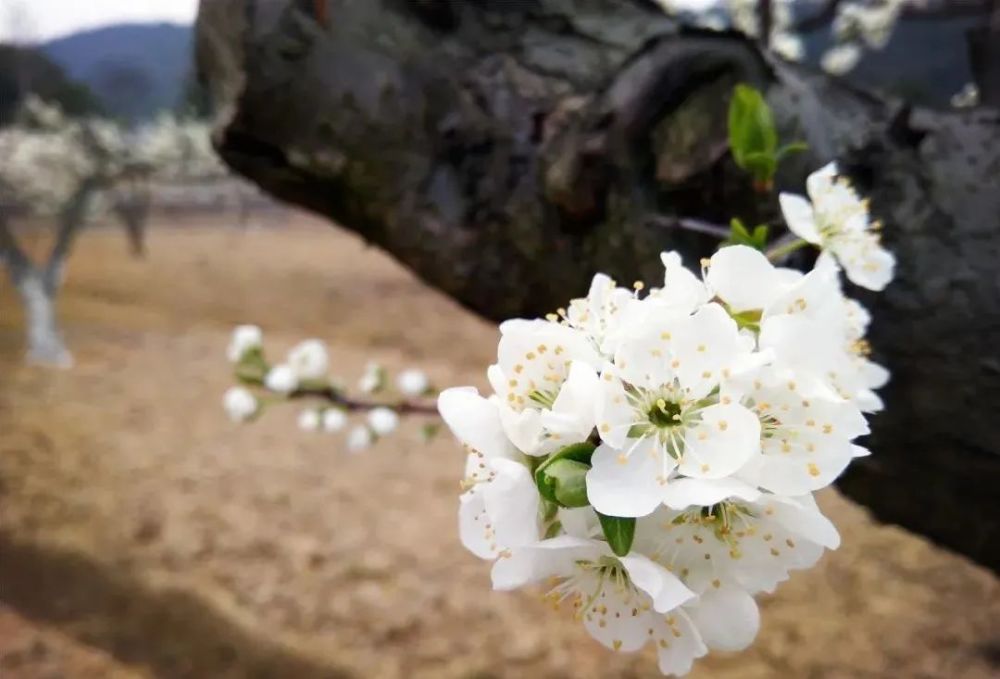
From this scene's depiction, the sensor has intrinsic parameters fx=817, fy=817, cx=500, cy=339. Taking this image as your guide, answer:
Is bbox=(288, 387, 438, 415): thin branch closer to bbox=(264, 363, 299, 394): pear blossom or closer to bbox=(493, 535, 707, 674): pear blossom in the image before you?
bbox=(264, 363, 299, 394): pear blossom

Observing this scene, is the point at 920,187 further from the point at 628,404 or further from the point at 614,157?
the point at 628,404

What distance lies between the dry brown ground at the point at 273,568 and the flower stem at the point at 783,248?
0.69 m

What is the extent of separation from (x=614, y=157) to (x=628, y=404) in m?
0.30

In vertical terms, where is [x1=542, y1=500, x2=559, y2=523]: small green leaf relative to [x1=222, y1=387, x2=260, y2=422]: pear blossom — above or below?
above

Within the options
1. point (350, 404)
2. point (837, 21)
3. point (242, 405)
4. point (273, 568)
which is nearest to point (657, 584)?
point (350, 404)

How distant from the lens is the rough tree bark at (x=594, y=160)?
46cm

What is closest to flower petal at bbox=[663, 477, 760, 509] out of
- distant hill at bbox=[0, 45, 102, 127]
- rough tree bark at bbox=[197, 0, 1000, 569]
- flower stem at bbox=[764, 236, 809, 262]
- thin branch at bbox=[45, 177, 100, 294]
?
flower stem at bbox=[764, 236, 809, 262]

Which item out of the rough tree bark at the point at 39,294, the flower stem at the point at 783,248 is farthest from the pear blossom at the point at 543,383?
the rough tree bark at the point at 39,294

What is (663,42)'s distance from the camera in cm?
46

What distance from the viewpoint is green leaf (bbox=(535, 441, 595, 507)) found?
19 cm

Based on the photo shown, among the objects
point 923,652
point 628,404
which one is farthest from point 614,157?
point 923,652

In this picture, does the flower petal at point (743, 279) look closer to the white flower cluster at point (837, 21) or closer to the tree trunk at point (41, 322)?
the white flower cluster at point (837, 21)

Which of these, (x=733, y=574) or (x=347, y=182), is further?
(x=347, y=182)

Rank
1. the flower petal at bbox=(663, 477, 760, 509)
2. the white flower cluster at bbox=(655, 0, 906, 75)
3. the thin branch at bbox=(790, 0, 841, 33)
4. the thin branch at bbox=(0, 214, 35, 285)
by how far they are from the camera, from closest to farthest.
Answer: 1. the flower petal at bbox=(663, 477, 760, 509)
2. the thin branch at bbox=(790, 0, 841, 33)
3. the white flower cluster at bbox=(655, 0, 906, 75)
4. the thin branch at bbox=(0, 214, 35, 285)
